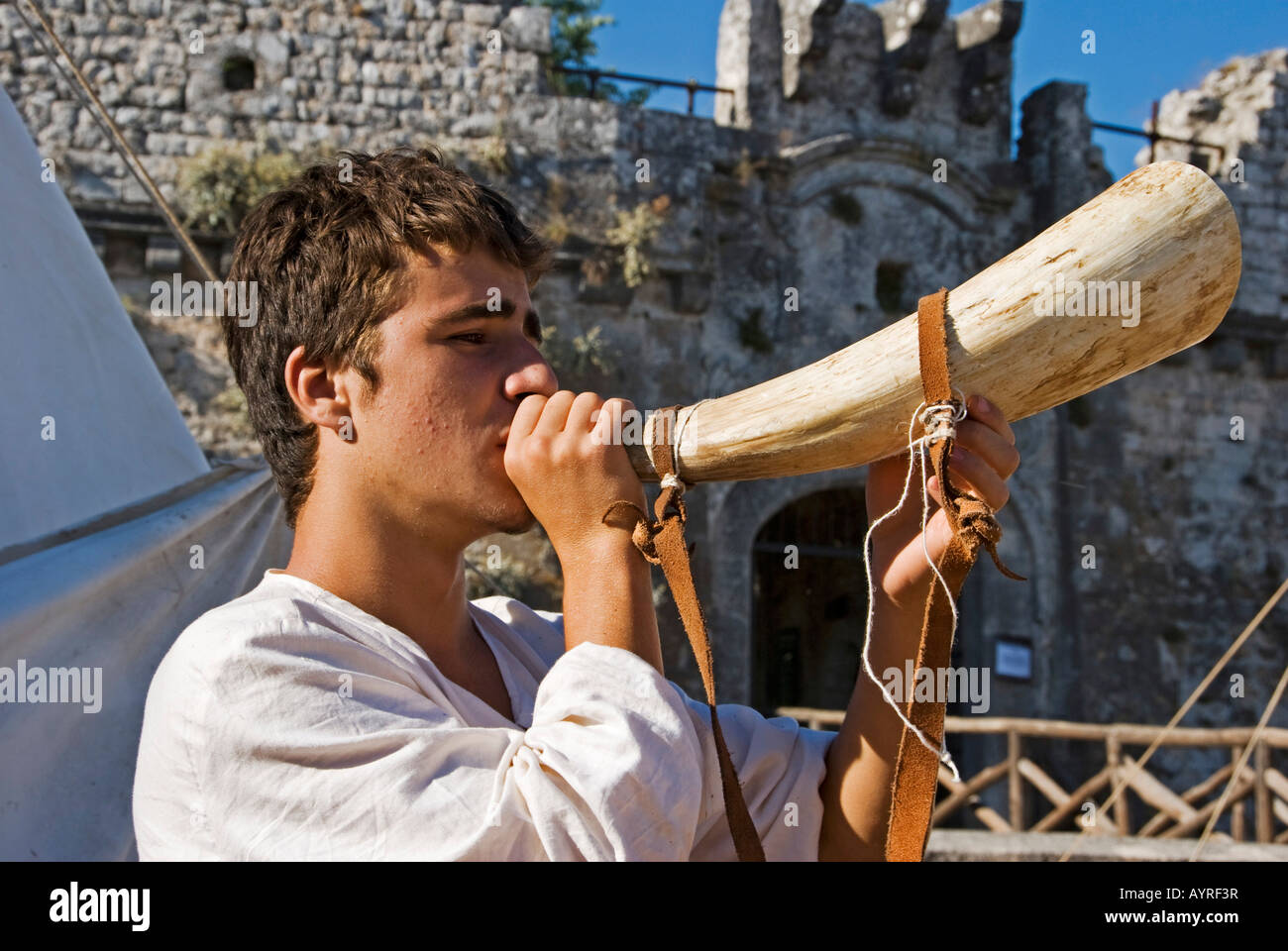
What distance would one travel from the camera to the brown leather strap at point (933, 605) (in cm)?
123

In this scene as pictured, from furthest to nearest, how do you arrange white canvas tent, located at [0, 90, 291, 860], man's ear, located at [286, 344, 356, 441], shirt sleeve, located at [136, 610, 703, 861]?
white canvas tent, located at [0, 90, 291, 860] → man's ear, located at [286, 344, 356, 441] → shirt sleeve, located at [136, 610, 703, 861]

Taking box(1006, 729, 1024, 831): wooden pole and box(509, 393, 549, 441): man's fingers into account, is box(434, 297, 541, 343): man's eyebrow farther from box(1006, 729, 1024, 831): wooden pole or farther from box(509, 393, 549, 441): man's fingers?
box(1006, 729, 1024, 831): wooden pole

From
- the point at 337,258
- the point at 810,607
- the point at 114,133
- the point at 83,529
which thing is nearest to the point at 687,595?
the point at 337,258

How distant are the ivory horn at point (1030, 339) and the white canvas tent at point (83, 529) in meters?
1.26

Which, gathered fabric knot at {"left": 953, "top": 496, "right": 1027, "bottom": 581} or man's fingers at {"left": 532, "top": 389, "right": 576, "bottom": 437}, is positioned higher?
man's fingers at {"left": 532, "top": 389, "right": 576, "bottom": 437}

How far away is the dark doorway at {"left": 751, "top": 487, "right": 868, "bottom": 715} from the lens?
10422 millimetres

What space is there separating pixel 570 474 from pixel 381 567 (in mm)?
298

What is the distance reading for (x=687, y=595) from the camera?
4.34ft

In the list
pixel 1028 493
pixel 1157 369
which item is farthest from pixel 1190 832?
pixel 1157 369

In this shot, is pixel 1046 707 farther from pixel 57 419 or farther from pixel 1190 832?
pixel 57 419

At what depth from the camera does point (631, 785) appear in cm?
111

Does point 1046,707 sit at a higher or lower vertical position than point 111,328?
lower

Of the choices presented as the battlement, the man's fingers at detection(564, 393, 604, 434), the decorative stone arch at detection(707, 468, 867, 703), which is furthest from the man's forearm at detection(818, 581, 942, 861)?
the battlement

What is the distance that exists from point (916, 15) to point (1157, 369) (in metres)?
3.69
